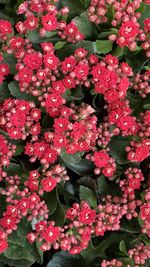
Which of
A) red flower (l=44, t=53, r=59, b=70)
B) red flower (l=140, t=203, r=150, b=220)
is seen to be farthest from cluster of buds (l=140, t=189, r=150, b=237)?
red flower (l=44, t=53, r=59, b=70)

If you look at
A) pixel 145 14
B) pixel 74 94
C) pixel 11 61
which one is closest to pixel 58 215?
pixel 74 94

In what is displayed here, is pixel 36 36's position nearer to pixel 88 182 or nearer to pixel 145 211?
pixel 88 182

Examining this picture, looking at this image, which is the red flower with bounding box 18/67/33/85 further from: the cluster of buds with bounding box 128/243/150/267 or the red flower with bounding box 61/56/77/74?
the cluster of buds with bounding box 128/243/150/267

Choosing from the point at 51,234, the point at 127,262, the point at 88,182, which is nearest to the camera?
the point at 51,234

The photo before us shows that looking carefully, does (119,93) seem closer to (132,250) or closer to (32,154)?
(32,154)

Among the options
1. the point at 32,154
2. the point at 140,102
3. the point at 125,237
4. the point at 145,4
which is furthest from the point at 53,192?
the point at 145,4

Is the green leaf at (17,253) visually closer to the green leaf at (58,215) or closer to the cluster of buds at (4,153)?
the green leaf at (58,215)
